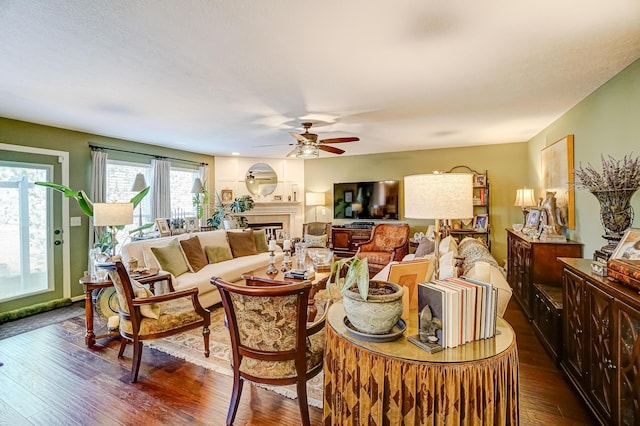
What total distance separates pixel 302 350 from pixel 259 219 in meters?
5.70

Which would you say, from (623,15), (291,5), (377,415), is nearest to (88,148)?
(291,5)

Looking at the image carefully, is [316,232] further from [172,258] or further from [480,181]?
[172,258]

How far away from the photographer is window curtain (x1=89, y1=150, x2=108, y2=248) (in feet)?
15.2

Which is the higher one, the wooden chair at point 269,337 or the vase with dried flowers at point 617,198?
the vase with dried flowers at point 617,198

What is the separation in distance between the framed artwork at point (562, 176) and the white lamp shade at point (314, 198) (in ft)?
14.7

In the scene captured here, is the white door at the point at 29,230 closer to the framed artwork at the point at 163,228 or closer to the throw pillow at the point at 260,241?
the framed artwork at the point at 163,228

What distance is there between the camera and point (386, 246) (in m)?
5.52

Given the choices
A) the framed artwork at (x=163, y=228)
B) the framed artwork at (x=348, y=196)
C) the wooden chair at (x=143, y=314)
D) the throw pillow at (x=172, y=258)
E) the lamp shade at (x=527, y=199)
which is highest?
the framed artwork at (x=348, y=196)

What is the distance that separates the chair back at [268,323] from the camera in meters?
1.79

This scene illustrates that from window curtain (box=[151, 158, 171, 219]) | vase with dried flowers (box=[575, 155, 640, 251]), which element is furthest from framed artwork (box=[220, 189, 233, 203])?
vase with dried flowers (box=[575, 155, 640, 251])

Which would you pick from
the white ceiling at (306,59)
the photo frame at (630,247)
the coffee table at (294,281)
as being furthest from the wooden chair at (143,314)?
the photo frame at (630,247)

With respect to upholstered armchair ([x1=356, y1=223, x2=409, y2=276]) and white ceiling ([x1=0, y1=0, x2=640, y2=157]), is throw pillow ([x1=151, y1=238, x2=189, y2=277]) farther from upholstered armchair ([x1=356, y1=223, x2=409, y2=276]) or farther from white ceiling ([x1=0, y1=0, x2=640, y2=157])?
upholstered armchair ([x1=356, y1=223, x2=409, y2=276])

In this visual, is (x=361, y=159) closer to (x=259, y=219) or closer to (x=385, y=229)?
(x=385, y=229)

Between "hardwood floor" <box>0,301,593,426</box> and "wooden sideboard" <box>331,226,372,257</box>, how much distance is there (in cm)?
407
